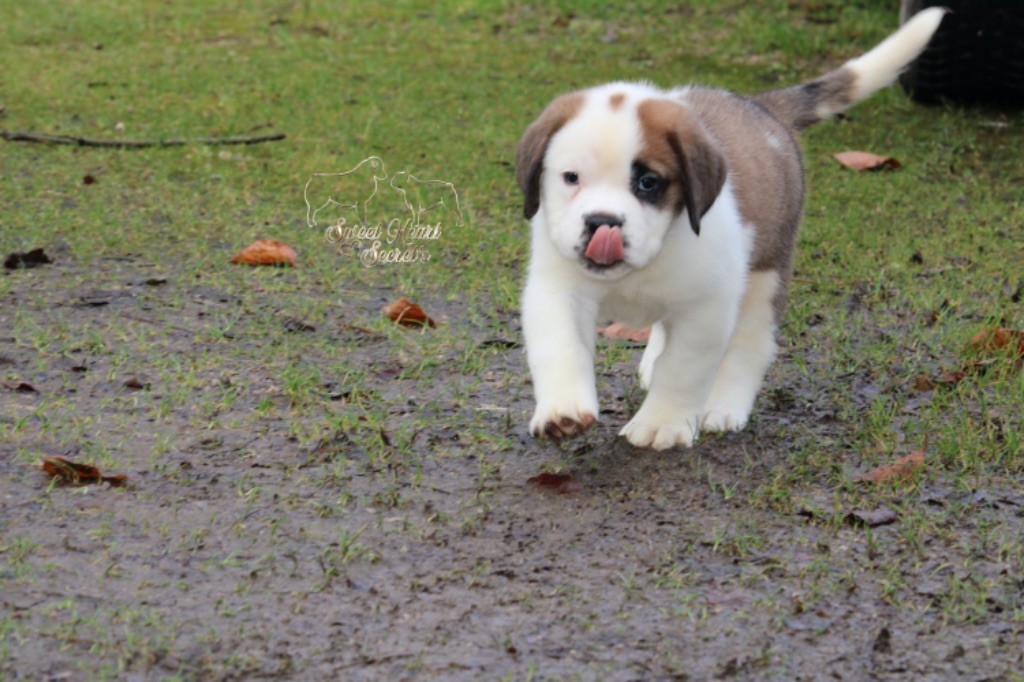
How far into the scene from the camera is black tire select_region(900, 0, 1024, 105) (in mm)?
6824

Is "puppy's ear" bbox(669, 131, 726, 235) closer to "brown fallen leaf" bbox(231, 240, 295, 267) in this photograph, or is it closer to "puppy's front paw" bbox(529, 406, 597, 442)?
"puppy's front paw" bbox(529, 406, 597, 442)

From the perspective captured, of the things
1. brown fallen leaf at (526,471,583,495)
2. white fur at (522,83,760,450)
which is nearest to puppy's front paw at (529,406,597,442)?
white fur at (522,83,760,450)

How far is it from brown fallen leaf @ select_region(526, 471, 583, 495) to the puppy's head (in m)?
0.53

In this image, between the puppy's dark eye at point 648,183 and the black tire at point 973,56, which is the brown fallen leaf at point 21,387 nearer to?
the puppy's dark eye at point 648,183

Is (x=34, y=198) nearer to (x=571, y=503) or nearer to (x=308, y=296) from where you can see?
(x=308, y=296)

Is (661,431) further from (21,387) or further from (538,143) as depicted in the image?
(21,387)

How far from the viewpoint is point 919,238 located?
561cm

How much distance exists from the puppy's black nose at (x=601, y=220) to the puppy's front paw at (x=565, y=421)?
45 centimetres

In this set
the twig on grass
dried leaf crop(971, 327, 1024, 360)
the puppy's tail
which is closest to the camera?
dried leaf crop(971, 327, 1024, 360)

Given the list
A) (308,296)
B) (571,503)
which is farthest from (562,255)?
(308,296)

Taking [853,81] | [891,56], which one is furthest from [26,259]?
[891,56]

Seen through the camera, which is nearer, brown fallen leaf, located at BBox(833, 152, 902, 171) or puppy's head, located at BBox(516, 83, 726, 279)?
puppy's head, located at BBox(516, 83, 726, 279)

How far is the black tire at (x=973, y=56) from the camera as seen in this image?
6.82 meters

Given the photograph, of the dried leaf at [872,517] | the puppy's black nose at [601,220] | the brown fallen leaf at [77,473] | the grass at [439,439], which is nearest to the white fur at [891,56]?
the grass at [439,439]
